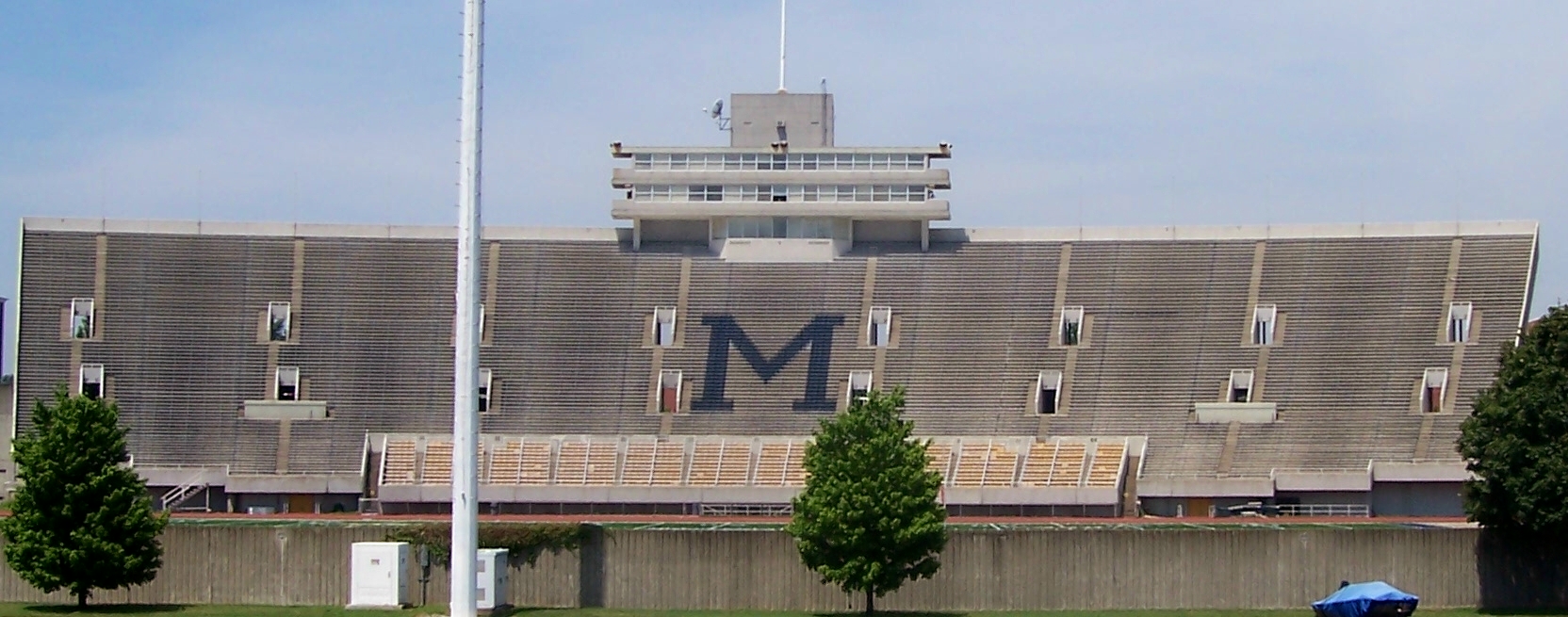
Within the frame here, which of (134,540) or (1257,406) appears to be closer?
(134,540)

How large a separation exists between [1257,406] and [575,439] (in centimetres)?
2310

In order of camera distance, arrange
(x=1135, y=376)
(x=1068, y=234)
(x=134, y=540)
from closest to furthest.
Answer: (x=134, y=540), (x=1135, y=376), (x=1068, y=234)

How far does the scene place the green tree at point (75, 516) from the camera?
131 feet

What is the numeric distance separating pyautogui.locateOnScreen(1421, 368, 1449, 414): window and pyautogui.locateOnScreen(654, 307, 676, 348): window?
25.9 meters

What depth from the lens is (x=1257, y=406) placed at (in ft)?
217

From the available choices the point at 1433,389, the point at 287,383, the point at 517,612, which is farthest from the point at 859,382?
the point at 517,612

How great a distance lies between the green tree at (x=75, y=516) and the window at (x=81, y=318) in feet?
95.1

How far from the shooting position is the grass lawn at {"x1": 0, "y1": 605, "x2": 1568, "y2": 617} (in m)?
40.7

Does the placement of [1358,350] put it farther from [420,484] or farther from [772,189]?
[420,484]

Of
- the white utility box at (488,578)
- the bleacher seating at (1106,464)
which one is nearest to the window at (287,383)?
the bleacher seating at (1106,464)

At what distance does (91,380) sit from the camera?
2653 inches

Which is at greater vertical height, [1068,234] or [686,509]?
[1068,234]

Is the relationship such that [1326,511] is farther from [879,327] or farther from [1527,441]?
[1527,441]

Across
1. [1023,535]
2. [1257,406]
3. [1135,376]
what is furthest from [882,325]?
[1023,535]
